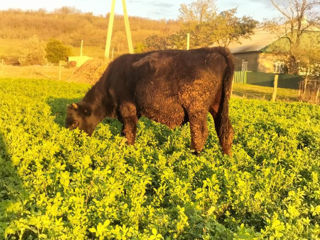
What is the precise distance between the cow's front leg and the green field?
26 centimetres

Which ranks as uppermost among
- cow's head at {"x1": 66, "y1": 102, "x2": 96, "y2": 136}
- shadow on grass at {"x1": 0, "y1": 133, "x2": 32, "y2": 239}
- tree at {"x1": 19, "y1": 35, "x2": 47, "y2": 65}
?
tree at {"x1": 19, "y1": 35, "x2": 47, "y2": 65}

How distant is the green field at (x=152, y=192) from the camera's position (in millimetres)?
3107

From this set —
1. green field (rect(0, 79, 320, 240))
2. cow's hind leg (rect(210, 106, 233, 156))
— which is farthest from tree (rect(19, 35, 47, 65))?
cow's hind leg (rect(210, 106, 233, 156))

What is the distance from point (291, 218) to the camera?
3.40m

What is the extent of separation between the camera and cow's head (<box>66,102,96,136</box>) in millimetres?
7582

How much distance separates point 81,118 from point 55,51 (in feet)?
175

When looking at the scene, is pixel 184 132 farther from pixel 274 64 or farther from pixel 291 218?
pixel 274 64

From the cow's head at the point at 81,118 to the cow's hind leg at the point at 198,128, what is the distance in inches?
109

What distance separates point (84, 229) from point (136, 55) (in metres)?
4.83

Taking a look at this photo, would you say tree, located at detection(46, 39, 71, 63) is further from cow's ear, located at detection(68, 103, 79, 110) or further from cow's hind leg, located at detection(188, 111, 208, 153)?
cow's hind leg, located at detection(188, 111, 208, 153)

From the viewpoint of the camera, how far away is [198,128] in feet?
20.0

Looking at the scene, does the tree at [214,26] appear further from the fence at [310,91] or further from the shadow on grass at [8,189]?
the shadow on grass at [8,189]

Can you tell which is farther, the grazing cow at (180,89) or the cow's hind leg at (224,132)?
the cow's hind leg at (224,132)

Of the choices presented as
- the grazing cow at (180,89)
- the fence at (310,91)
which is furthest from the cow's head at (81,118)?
the fence at (310,91)
